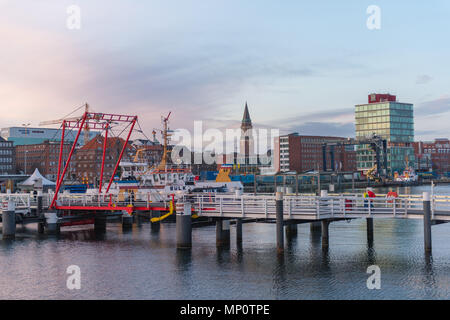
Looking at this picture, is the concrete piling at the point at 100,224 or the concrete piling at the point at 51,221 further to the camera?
the concrete piling at the point at 100,224

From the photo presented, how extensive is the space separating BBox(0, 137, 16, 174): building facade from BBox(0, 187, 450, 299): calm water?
140 metres

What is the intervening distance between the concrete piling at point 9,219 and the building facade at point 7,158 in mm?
139501

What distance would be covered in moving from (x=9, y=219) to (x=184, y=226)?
1783 cm

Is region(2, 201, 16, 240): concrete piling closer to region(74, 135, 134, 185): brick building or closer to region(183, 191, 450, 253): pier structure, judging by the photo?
region(183, 191, 450, 253): pier structure

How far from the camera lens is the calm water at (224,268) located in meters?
27.7

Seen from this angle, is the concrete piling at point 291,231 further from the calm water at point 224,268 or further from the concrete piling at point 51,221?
the concrete piling at point 51,221

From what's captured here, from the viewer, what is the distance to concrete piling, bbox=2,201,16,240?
152ft

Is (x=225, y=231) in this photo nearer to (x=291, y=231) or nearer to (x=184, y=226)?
(x=184, y=226)

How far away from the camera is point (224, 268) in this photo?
108 feet

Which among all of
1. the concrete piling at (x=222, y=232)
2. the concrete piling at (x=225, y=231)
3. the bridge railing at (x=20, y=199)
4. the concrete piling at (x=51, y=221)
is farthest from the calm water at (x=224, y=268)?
the bridge railing at (x=20, y=199)

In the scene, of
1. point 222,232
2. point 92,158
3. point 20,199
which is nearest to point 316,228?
point 222,232
